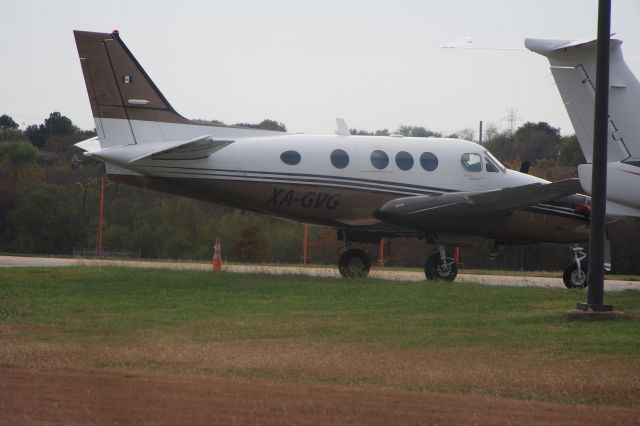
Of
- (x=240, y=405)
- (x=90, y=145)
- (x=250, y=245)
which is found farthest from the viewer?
(x=250, y=245)

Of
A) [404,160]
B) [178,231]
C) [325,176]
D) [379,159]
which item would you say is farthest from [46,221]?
[404,160]

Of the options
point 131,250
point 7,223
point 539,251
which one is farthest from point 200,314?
point 7,223

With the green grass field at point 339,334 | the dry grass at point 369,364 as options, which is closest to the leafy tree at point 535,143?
the green grass field at point 339,334

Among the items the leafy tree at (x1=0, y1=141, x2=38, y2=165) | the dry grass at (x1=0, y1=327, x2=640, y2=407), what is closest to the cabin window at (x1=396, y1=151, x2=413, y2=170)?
the dry grass at (x1=0, y1=327, x2=640, y2=407)

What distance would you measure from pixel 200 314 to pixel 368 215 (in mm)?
8390

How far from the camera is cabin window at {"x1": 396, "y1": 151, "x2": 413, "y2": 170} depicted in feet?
78.8

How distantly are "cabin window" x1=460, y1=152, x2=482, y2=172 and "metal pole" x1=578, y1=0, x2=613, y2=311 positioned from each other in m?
8.51

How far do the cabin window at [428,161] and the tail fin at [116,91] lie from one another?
5.85m

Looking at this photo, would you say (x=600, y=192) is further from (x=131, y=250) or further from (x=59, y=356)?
(x=131, y=250)

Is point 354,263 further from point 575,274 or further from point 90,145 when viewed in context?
point 90,145

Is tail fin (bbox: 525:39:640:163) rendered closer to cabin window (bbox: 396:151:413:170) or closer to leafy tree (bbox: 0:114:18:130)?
cabin window (bbox: 396:151:413:170)

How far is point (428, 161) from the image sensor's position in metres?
24.2

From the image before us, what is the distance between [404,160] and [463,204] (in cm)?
194

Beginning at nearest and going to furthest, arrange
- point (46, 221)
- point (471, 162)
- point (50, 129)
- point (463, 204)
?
point (463, 204) → point (471, 162) → point (46, 221) → point (50, 129)
